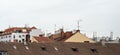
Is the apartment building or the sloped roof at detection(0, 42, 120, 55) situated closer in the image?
the sloped roof at detection(0, 42, 120, 55)

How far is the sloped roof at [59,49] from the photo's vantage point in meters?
71.0

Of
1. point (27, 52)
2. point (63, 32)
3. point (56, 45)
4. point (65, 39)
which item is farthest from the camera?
point (63, 32)

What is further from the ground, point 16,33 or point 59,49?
point 59,49

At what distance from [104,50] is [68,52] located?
7911mm

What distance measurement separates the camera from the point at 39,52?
72.8 meters

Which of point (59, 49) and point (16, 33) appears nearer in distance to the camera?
point (59, 49)

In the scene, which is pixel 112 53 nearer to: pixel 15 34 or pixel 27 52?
pixel 27 52

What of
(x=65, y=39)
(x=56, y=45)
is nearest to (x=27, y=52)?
(x=56, y=45)

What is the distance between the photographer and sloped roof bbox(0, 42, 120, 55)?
71.0 meters

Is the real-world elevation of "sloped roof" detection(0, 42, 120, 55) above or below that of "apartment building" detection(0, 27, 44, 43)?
above

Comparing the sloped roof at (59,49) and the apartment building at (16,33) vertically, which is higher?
the sloped roof at (59,49)

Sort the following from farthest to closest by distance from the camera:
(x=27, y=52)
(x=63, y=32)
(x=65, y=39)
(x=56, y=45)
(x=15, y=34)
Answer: (x=15, y=34)
(x=63, y=32)
(x=65, y=39)
(x=56, y=45)
(x=27, y=52)

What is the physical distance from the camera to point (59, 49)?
248 feet

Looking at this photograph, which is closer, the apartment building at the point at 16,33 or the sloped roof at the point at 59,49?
the sloped roof at the point at 59,49
